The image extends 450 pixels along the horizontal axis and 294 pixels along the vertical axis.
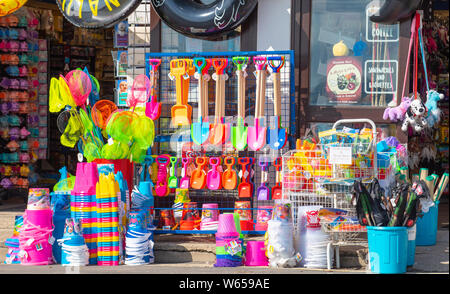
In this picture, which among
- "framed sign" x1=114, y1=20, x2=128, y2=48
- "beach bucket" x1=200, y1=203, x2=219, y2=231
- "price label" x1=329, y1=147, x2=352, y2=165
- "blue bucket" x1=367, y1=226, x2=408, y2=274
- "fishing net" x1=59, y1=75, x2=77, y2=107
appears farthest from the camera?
"framed sign" x1=114, y1=20, x2=128, y2=48

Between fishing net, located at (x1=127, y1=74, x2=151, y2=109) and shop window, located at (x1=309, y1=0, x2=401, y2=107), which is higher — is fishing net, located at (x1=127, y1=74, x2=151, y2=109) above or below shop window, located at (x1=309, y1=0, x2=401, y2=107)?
below

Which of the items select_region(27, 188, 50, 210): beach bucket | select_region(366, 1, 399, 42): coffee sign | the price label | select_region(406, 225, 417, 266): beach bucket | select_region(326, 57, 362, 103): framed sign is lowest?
select_region(406, 225, 417, 266): beach bucket

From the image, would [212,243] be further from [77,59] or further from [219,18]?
[77,59]

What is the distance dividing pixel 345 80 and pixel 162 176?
80.5 inches

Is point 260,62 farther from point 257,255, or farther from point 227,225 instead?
point 257,255

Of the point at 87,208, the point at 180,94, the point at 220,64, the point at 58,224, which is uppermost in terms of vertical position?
the point at 220,64

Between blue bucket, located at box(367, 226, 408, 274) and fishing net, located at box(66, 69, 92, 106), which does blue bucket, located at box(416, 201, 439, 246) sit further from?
fishing net, located at box(66, 69, 92, 106)

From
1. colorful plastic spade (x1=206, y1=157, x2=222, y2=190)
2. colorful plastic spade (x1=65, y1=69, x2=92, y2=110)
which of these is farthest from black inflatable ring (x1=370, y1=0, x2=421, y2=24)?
colorful plastic spade (x1=65, y1=69, x2=92, y2=110)

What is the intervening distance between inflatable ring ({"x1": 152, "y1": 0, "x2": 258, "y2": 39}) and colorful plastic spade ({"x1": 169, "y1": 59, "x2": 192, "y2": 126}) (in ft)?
1.23

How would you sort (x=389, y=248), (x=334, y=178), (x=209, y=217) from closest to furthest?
(x=389, y=248)
(x=334, y=178)
(x=209, y=217)

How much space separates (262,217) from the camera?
675 cm

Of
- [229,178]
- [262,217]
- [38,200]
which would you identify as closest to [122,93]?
[229,178]

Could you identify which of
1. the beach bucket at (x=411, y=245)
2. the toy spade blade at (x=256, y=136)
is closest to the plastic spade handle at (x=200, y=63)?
the toy spade blade at (x=256, y=136)

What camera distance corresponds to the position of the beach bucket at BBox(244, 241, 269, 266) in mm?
6066
